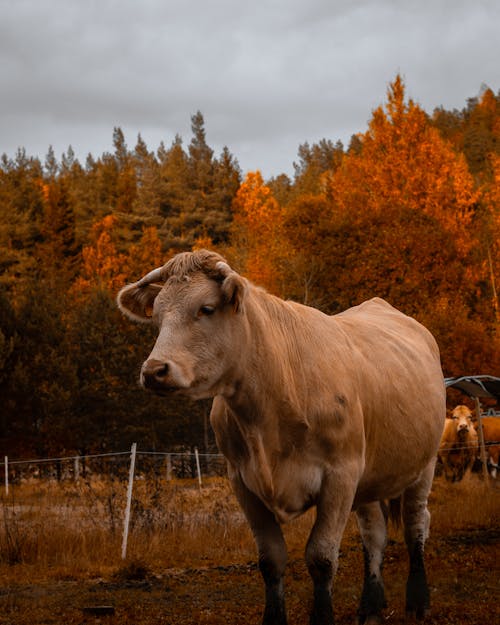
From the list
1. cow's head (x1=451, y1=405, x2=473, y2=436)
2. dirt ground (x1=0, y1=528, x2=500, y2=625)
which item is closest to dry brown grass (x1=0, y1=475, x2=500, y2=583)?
dirt ground (x1=0, y1=528, x2=500, y2=625)

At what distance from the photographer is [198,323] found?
14.4 ft

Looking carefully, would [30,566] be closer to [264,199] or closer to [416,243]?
[416,243]

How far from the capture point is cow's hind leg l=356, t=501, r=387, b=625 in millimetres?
6102

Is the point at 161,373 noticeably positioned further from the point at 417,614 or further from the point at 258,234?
the point at 258,234

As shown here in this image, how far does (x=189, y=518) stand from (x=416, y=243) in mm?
19794

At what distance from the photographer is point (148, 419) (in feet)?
86.9

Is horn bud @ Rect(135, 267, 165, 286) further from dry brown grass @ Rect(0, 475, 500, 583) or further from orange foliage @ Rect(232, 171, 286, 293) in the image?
orange foliage @ Rect(232, 171, 286, 293)

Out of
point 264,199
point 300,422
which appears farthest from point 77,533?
point 264,199

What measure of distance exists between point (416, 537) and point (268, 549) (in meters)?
1.95

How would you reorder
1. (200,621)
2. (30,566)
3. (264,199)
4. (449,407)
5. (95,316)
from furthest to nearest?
(264,199)
(95,316)
(449,407)
(30,566)
(200,621)

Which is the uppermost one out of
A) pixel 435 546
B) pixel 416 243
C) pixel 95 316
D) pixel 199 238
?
pixel 199 238

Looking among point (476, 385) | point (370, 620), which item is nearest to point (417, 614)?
point (370, 620)

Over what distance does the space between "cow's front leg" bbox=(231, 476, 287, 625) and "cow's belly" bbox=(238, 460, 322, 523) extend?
0.29 metres

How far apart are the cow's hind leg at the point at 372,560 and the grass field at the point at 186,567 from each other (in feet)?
0.56
